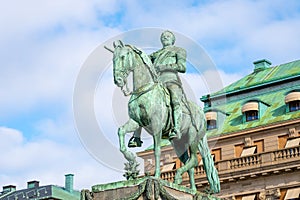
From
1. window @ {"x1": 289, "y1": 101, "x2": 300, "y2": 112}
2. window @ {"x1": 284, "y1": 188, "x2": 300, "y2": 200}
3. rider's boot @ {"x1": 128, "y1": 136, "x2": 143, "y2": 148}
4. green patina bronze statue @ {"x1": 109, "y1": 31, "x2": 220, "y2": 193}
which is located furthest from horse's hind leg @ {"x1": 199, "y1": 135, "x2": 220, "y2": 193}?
window @ {"x1": 289, "y1": 101, "x2": 300, "y2": 112}

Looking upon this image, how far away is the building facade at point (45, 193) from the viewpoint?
3720 inches

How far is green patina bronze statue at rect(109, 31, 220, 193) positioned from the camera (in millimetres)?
25938

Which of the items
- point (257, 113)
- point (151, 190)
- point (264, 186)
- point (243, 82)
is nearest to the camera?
point (151, 190)

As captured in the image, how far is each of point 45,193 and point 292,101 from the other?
34.7 metres

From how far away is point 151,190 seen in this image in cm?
2492

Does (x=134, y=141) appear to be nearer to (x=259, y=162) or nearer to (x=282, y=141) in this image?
(x=259, y=162)

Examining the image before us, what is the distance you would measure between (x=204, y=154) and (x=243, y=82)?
164 feet

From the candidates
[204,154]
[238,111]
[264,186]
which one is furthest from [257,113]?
[204,154]

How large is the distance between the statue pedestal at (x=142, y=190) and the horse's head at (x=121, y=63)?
2.92 m

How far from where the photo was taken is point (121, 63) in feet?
84.6

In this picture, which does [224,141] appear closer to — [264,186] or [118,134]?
[264,186]

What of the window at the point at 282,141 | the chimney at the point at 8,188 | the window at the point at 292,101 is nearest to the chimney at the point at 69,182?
the chimney at the point at 8,188

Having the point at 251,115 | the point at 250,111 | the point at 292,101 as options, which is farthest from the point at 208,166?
the point at 251,115

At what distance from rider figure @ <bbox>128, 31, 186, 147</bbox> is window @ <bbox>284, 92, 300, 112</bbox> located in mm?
43132
